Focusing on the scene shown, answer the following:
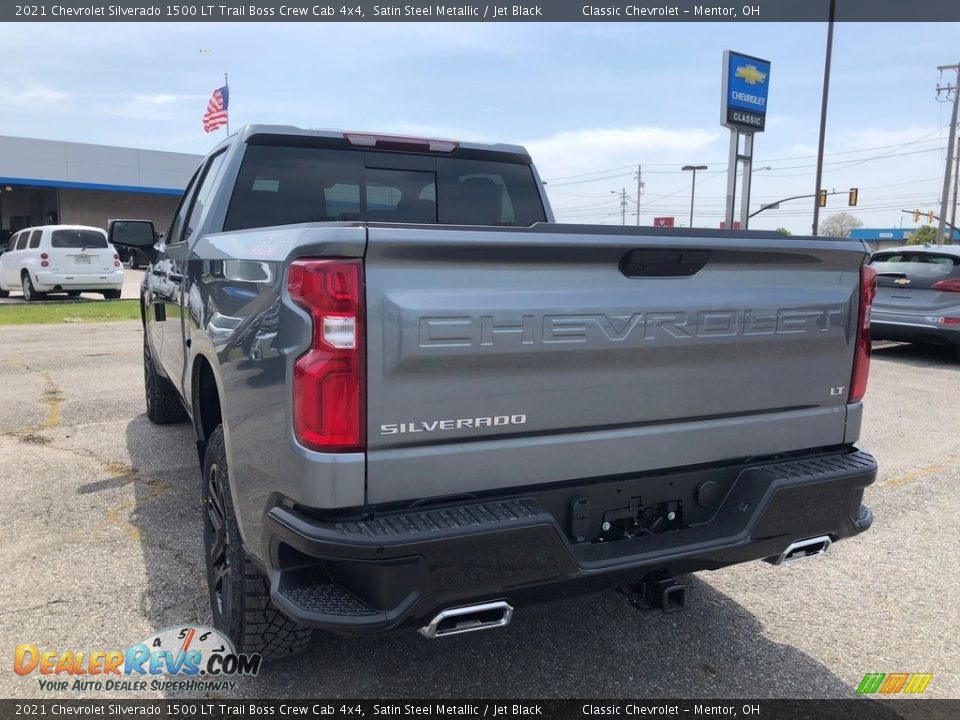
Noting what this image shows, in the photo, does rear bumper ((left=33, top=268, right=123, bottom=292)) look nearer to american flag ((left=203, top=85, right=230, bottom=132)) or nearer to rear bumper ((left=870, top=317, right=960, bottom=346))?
american flag ((left=203, top=85, right=230, bottom=132))

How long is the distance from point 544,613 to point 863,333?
1689 millimetres

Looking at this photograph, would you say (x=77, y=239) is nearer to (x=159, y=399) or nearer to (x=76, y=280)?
(x=76, y=280)

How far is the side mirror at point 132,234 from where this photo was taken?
5.70m

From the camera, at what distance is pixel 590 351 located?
243 centimetres

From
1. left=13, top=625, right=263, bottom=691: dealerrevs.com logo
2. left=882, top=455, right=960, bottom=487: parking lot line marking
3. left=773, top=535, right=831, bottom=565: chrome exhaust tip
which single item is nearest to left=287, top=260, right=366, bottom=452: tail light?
left=13, top=625, right=263, bottom=691: dealerrevs.com logo

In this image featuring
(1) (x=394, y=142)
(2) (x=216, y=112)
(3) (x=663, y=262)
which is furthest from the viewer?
(2) (x=216, y=112)

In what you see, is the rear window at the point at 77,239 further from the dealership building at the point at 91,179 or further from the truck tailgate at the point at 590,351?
the dealership building at the point at 91,179

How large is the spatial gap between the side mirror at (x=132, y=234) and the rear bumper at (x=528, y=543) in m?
4.23

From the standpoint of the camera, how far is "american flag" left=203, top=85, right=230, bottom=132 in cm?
3150

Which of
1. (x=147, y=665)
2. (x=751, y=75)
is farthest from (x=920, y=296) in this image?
(x=751, y=75)

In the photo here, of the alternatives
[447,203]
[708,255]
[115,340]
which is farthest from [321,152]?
[115,340]

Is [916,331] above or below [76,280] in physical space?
above

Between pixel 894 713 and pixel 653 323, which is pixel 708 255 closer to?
pixel 653 323

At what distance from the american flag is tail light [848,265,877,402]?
32329mm
